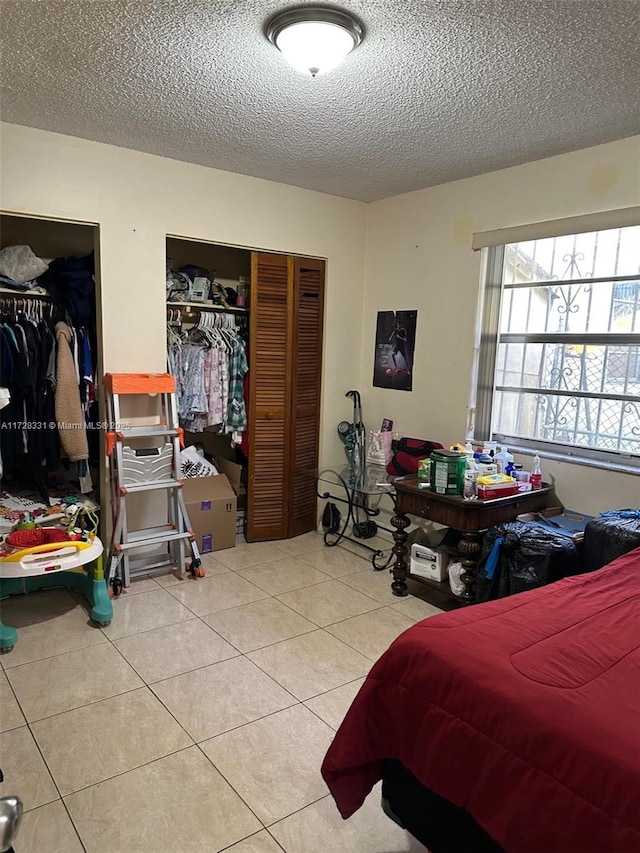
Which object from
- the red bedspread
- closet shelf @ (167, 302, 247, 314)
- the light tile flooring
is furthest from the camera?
closet shelf @ (167, 302, 247, 314)

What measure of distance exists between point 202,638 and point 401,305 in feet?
9.23

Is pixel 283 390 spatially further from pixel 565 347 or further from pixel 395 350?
pixel 565 347

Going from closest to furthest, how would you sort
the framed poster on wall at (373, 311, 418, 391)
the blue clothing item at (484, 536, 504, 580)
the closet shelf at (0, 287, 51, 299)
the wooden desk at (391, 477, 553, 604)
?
the blue clothing item at (484, 536, 504, 580) → the wooden desk at (391, 477, 553, 604) → the closet shelf at (0, 287, 51, 299) → the framed poster on wall at (373, 311, 418, 391)

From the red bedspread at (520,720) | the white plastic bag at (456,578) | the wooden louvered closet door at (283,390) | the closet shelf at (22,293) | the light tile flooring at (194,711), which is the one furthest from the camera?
the wooden louvered closet door at (283,390)

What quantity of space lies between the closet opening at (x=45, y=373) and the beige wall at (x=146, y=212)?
0.10m

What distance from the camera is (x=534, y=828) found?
1.24 m

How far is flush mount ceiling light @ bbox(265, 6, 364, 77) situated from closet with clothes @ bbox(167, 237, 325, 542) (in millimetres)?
2028

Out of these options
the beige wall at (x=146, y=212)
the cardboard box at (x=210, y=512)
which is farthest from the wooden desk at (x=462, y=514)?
the beige wall at (x=146, y=212)

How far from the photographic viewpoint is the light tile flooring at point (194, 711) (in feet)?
6.03

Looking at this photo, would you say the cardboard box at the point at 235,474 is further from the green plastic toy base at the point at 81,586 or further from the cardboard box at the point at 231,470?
the green plastic toy base at the point at 81,586

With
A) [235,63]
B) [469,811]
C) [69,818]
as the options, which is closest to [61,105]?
[235,63]

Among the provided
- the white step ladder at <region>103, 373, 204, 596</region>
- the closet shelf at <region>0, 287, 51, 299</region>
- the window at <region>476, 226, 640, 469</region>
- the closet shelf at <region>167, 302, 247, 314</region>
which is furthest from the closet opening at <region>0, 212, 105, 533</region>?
the window at <region>476, 226, 640, 469</region>

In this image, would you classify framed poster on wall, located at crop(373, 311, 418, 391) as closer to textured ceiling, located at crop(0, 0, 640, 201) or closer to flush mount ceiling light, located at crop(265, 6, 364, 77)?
textured ceiling, located at crop(0, 0, 640, 201)

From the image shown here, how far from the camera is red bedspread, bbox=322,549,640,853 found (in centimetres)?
120
